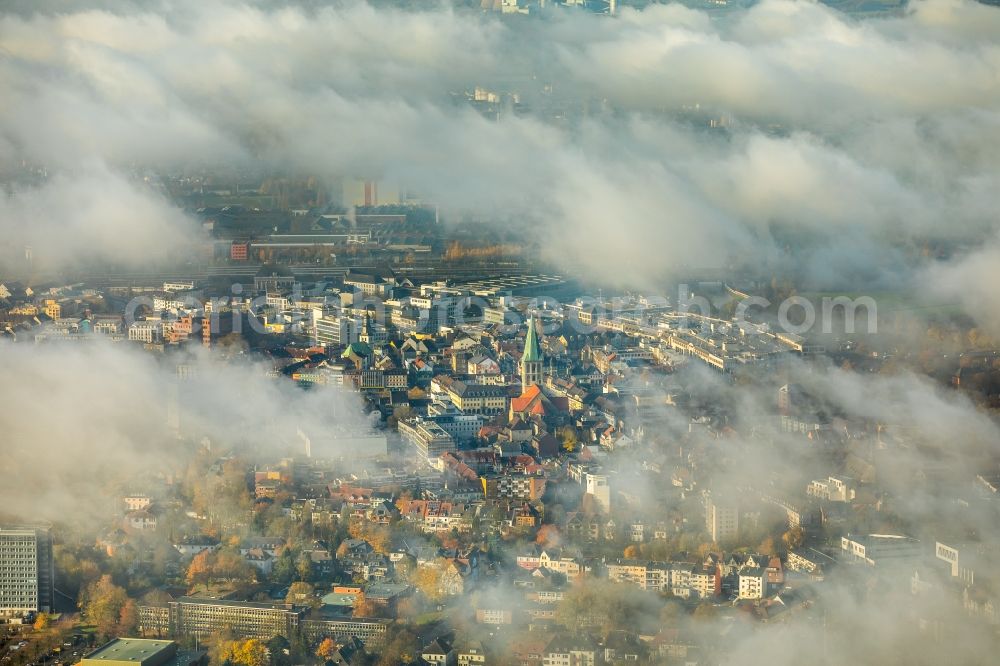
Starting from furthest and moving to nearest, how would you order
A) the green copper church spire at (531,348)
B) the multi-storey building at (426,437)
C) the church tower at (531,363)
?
the green copper church spire at (531,348)
the church tower at (531,363)
the multi-storey building at (426,437)

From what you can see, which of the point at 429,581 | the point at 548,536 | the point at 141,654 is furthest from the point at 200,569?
the point at 548,536

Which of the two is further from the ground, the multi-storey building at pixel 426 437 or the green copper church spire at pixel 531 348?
the green copper church spire at pixel 531 348

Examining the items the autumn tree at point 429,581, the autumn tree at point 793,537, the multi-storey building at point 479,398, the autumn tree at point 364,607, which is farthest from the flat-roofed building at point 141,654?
the multi-storey building at point 479,398

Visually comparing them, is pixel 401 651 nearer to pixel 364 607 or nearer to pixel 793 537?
pixel 364 607

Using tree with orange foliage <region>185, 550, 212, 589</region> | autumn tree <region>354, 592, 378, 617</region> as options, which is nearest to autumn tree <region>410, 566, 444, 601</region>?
autumn tree <region>354, 592, 378, 617</region>

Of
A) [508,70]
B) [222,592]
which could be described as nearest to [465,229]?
[508,70]

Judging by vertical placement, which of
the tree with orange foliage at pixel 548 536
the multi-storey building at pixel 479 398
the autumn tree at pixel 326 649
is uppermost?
the multi-storey building at pixel 479 398

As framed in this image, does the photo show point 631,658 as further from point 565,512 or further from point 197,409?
point 197,409

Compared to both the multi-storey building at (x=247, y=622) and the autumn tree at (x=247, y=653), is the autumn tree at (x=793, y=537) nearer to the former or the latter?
the multi-storey building at (x=247, y=622)
